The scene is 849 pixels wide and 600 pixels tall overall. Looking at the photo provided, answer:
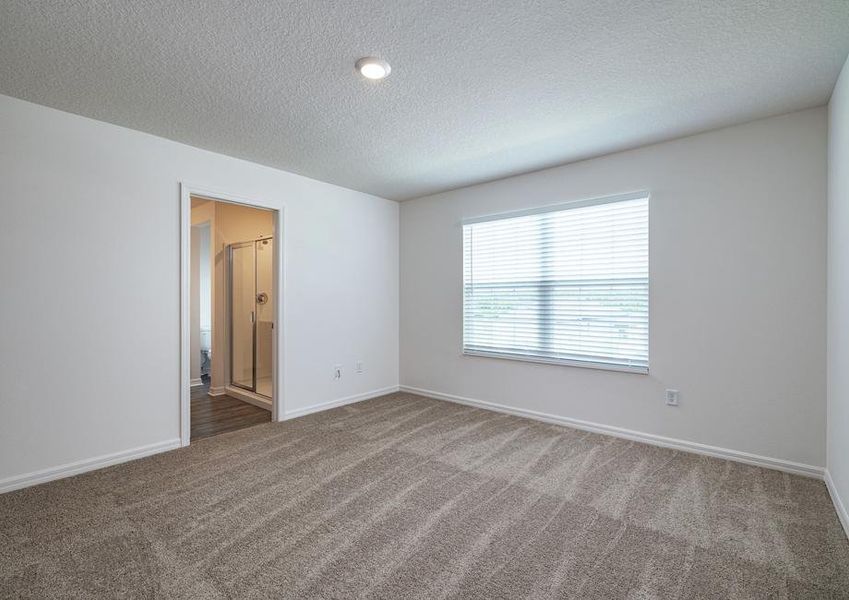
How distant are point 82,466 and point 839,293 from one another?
4864mm

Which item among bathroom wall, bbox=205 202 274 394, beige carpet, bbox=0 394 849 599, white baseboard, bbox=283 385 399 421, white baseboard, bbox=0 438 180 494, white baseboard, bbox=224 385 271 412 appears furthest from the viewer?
bathroom wall, bbox=205 202 274 394

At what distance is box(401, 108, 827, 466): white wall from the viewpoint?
269cm

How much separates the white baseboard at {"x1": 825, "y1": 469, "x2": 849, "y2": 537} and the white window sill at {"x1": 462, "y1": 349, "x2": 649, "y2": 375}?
1.19 meters

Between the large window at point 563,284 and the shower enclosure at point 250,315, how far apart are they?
249 cm

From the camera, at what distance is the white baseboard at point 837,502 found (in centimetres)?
206

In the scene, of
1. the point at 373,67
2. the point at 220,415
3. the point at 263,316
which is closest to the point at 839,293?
the point at 373,67

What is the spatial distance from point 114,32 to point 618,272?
3660 millimetres

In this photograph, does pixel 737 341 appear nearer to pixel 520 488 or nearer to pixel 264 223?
pixel 520 488

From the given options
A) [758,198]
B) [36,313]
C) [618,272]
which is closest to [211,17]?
[36,313]

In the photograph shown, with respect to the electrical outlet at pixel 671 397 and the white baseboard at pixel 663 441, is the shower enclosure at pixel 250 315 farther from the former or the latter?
the electrical outlet at pixel 671 397

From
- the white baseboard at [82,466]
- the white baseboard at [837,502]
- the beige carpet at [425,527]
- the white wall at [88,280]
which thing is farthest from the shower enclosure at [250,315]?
the white baseboard at [837,502]

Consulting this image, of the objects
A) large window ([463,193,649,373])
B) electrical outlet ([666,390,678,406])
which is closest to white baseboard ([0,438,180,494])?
large window ([463,193,649,373])

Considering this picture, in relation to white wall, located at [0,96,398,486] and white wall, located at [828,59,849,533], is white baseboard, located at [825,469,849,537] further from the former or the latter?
white wall, located at [0,96,398,486]

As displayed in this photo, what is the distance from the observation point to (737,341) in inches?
115
